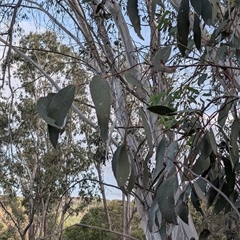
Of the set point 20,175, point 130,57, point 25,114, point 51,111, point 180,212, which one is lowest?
point 180,212

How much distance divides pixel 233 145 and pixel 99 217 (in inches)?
264

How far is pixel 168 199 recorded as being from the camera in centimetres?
81

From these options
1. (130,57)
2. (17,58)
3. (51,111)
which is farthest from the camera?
(17,58)

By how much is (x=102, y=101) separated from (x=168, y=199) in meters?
0.27

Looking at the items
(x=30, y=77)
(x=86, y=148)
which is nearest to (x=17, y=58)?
(x=30, y=77)

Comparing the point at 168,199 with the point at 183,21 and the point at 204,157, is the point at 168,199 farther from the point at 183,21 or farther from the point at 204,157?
the point at 183,21

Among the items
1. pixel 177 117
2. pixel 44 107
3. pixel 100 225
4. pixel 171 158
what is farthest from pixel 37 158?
pixel 44 107

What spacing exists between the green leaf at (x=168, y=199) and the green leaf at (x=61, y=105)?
267 millimetres

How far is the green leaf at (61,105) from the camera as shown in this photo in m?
0.65

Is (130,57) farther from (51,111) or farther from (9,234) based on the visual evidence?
(9,234)

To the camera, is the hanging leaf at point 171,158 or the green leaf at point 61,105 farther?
the hanging leaf at point 171,158

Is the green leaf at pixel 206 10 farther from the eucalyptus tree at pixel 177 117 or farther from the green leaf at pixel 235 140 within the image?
the green leaf at pixel 235 140

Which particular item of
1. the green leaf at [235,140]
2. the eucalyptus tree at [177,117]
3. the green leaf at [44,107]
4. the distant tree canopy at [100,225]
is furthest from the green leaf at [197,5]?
the distant tree canopy at [100,225]

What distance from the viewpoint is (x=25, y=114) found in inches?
255
